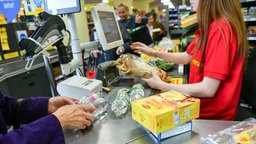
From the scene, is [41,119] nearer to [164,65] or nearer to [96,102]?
[96,102]

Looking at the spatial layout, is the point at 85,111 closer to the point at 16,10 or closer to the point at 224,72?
the point at 224,72

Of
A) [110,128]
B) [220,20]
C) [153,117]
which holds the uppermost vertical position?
[220,20]

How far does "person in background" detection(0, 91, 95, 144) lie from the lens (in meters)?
0.74

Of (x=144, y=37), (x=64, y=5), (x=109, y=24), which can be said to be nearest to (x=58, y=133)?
(x=64, y=5)

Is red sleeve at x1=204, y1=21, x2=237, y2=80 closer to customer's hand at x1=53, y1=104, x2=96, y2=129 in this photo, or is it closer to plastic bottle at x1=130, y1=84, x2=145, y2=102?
plastic bottle at x1=130, y1=84, x2=145, y2=102

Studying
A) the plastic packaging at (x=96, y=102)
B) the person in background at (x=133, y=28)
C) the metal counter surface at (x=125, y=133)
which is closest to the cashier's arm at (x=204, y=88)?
the metal counter surface at (x=125, y=133)

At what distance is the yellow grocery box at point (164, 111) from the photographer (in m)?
0.78

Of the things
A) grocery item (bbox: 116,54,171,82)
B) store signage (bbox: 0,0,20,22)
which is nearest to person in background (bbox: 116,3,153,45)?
store signage (bbox: 0,0,20,22)

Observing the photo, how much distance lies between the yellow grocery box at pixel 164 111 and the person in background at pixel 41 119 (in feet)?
0.84

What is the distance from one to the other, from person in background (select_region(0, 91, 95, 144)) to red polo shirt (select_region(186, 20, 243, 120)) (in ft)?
2.25

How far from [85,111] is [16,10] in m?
2.22

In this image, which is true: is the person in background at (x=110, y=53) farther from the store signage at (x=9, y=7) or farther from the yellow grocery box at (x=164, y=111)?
the store signage at (x=9, y=7)

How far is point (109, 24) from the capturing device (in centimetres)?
165

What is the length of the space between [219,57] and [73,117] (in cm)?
79
